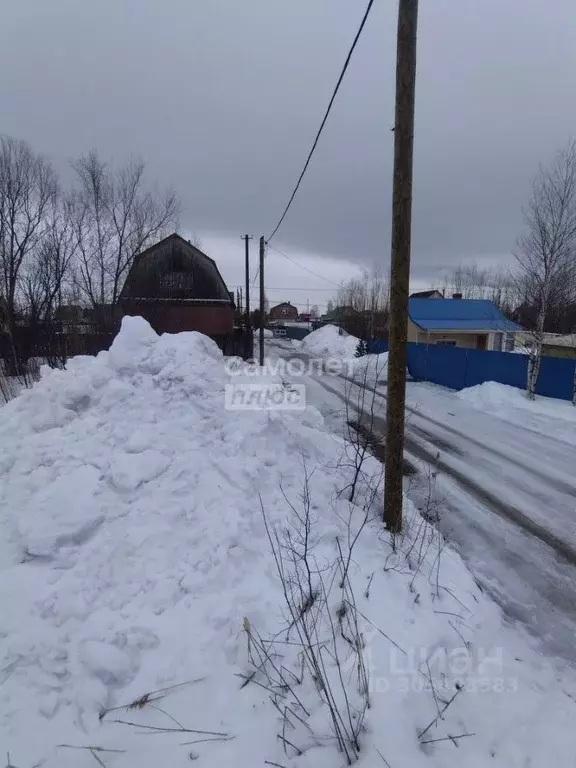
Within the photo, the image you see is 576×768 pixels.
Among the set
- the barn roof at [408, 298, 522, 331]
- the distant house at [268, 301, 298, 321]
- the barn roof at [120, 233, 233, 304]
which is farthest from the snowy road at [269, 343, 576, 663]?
the distant house at [268, 301, 298, 321]

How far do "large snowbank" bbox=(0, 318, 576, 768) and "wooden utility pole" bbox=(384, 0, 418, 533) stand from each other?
70 centimetres

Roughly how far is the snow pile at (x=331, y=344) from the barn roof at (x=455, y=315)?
21.4 ft

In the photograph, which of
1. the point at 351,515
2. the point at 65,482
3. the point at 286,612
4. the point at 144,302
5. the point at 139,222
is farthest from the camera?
the point at 139,222

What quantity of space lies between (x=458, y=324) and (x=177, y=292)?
18.3 m

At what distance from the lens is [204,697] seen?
2738 millimetres

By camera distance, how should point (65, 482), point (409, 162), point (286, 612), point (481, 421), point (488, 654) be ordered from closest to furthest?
point (488, 654), point (286, 612), point (409, 162), point (65, 482), point (481, 421)

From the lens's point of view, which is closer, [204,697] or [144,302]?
[204,697]

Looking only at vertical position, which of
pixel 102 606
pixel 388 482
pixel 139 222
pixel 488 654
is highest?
pixel 139 222

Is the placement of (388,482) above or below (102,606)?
above

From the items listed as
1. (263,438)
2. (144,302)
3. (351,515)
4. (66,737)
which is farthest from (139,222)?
(66,737)

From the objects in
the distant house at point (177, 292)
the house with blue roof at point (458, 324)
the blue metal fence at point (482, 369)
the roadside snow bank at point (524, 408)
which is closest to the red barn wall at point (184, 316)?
the distant house at point (177, 292)

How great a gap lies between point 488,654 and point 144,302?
736 inches

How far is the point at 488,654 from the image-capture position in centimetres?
319

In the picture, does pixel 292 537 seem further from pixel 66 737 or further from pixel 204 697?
pixel 66 737
